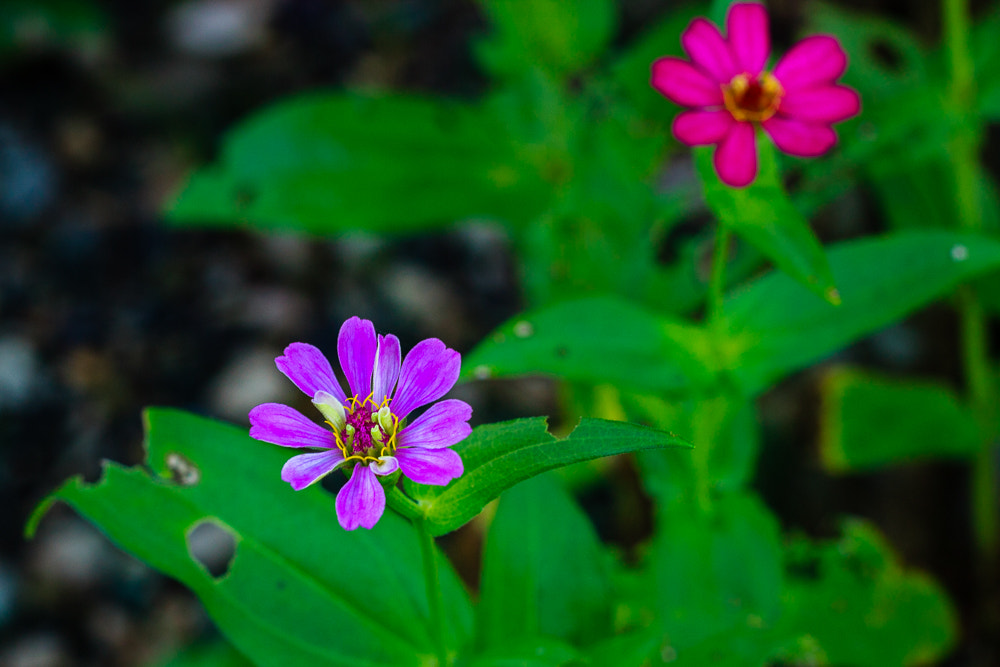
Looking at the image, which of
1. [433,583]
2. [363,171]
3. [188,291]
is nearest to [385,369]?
[433,583]

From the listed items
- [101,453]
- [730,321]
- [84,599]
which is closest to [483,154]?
[730,321]

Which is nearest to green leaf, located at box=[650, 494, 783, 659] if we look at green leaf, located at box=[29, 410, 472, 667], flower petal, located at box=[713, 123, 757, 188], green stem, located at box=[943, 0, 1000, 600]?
green leaf, located at box=[29, 410, 472, 667]

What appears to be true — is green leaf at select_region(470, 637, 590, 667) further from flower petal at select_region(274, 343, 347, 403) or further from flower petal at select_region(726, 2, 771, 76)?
flower petal at select_region(726, 2, 771, 76)

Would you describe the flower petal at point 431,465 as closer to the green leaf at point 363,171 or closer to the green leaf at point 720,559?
the green leaf at point 720,559

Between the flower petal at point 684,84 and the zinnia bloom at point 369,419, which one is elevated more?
the flower petal at point 684,84

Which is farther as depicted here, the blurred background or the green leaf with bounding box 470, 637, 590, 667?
the blurred background

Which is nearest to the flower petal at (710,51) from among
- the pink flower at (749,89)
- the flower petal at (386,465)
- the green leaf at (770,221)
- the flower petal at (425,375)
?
the pink flower at (749,89)
